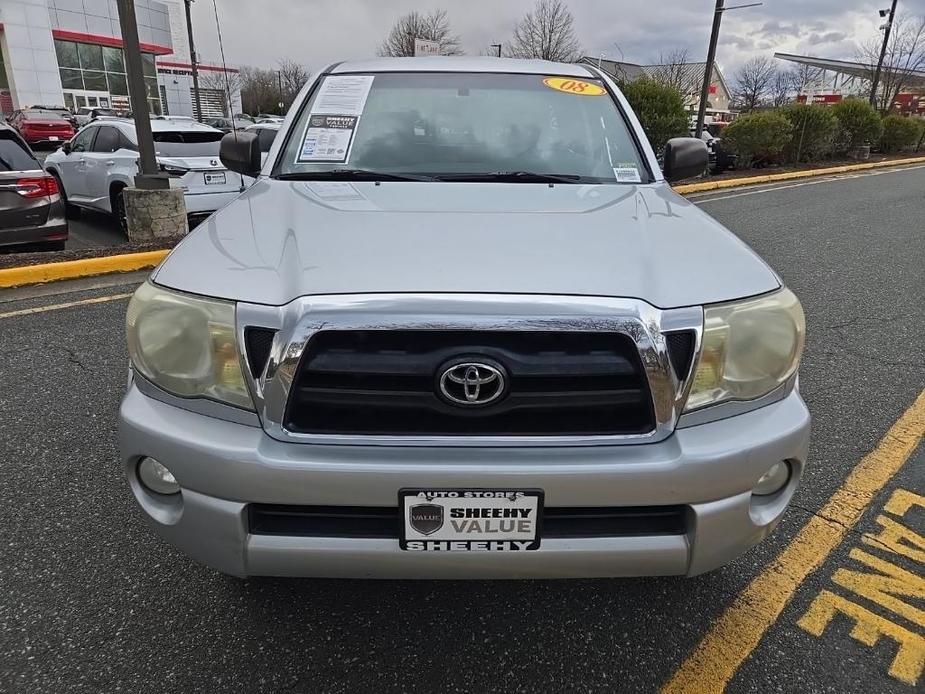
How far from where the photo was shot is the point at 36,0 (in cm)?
4003

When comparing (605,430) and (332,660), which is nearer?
(605,430)

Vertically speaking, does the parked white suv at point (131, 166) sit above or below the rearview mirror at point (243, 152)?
below

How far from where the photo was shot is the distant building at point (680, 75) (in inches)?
962

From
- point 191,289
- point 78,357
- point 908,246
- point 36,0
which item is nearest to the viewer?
point 191,289

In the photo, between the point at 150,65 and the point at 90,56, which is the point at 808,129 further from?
the point at 90,56

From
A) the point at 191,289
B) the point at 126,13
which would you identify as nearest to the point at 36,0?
the point at 126,13

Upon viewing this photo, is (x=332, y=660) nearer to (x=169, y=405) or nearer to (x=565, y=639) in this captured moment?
(x=565, y=639)

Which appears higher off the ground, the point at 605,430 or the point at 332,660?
the point at 605,430

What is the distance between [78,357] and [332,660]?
294 centimetres

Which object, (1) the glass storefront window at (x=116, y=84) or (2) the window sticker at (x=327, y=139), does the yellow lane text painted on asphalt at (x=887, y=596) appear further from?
(1) the glass storefront window at (x=116, y=84)

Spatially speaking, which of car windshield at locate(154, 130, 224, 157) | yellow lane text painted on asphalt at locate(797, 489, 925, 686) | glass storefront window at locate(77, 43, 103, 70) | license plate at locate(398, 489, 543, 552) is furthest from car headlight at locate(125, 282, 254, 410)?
glass storefront window at locate(77, 43, 103, 70)

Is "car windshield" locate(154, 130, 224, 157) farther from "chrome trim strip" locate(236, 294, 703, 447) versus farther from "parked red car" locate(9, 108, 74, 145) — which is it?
"parked red car" locate(9, 108, 74, 145)

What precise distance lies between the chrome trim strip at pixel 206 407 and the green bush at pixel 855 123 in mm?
23008

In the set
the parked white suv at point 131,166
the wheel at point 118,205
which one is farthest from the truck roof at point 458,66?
the wheel at point 118,205
